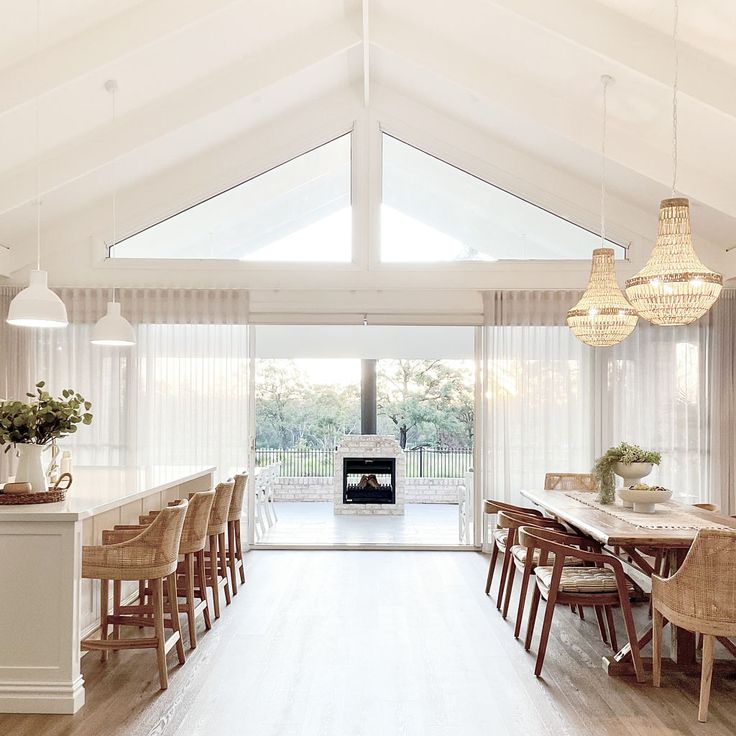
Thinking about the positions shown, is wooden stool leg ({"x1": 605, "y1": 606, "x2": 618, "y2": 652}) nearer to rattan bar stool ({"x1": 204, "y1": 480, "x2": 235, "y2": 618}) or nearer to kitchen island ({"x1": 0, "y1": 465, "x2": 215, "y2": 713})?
rattan bar stool ({"x1": 204, "y1": 480, "x2": 235, "y2": 618})

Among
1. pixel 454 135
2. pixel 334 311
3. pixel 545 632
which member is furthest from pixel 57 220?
pixel 545 632

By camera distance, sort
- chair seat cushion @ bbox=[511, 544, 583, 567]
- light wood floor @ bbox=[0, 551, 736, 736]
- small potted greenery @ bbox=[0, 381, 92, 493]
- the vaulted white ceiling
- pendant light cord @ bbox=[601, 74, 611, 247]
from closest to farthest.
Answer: light wood floor @ bbox=[0, 551, 736, 736]
small potted greenery @ bbox=[0, 381, 92, 493]
chair seat cushion @ bbox=[511, 544, 583, 567]
the vaulted white ceiling
pendant light cord @ bbox=[601, 74, 611, 247]

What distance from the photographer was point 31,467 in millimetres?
4336

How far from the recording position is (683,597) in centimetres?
390

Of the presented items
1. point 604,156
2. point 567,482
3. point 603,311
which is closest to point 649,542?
point 603,311

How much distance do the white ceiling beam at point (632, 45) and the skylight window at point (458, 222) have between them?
104 inches

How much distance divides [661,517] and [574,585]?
892 millimetres

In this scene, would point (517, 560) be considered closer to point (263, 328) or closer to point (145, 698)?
point (145, 698)

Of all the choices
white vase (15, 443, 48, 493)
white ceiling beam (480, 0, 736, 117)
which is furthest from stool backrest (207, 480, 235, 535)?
white ceiling beam (480, 0, 736, 117)

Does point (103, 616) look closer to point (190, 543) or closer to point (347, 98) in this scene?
point (190, 543)

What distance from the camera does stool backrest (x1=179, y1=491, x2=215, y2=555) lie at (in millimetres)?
4848

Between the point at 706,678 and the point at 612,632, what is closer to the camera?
the point at 706,678

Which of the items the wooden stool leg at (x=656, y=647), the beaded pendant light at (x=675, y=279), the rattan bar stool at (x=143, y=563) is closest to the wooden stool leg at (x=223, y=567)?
the rattan bar stool at (x=143, y=563)

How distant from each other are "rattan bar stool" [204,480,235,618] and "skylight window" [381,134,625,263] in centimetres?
328
